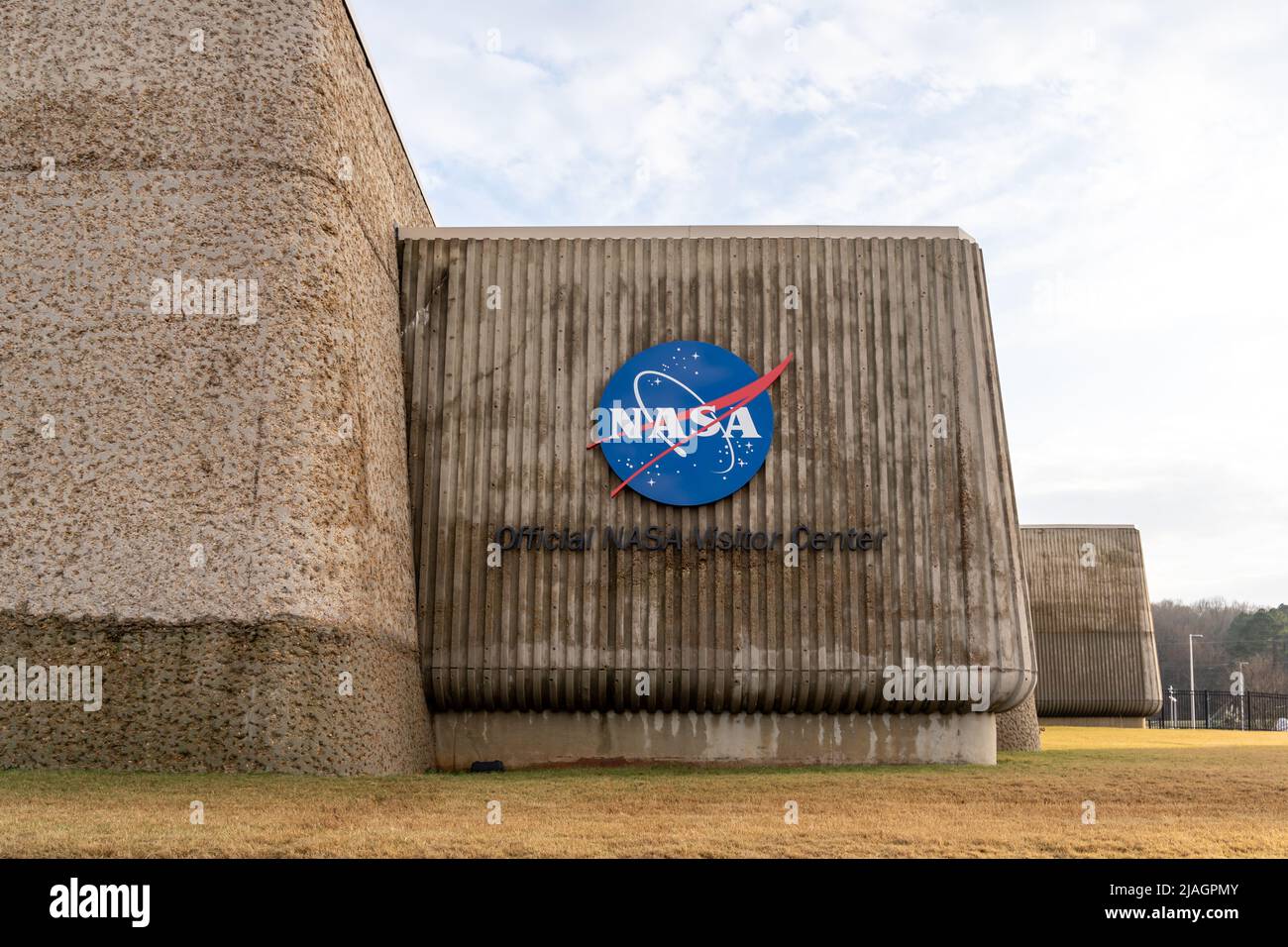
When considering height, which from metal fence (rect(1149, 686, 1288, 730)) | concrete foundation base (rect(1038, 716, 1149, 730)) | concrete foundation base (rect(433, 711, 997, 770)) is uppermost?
concrete foundation base (rect(433, 711, 997, 770))

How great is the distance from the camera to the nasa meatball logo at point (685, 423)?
12.9 m

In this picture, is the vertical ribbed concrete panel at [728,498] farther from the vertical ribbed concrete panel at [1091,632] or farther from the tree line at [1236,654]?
the tree line at [1236,654]

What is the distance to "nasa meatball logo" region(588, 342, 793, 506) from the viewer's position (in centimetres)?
1291

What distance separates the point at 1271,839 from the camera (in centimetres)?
690

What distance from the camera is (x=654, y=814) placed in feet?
25.6

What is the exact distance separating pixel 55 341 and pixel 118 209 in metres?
1.29

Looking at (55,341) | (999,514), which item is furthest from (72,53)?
(999,514)

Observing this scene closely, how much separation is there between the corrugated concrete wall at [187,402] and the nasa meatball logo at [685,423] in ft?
9.52

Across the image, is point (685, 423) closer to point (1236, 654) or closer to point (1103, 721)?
point (1103, 721)

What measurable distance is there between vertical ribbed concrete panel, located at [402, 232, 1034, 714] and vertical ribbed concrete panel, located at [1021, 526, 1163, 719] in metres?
19.8

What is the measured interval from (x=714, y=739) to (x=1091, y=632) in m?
22.7

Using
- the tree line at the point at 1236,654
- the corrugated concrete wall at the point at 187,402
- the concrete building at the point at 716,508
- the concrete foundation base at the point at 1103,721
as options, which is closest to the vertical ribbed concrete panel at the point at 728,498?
the concrete building at the point at 716,508

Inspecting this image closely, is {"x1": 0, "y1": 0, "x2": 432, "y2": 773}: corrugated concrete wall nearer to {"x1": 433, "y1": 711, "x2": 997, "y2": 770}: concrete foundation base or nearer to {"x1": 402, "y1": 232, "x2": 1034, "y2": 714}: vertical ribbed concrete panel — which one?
{"x1": 433, "y1": 711, "x2": 997, "y2": 770}: concrete foundation base

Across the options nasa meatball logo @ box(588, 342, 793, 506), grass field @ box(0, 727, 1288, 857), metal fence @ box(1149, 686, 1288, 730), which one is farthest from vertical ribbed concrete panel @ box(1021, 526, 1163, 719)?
grass field @ box(0, 727, 1288, 857)
